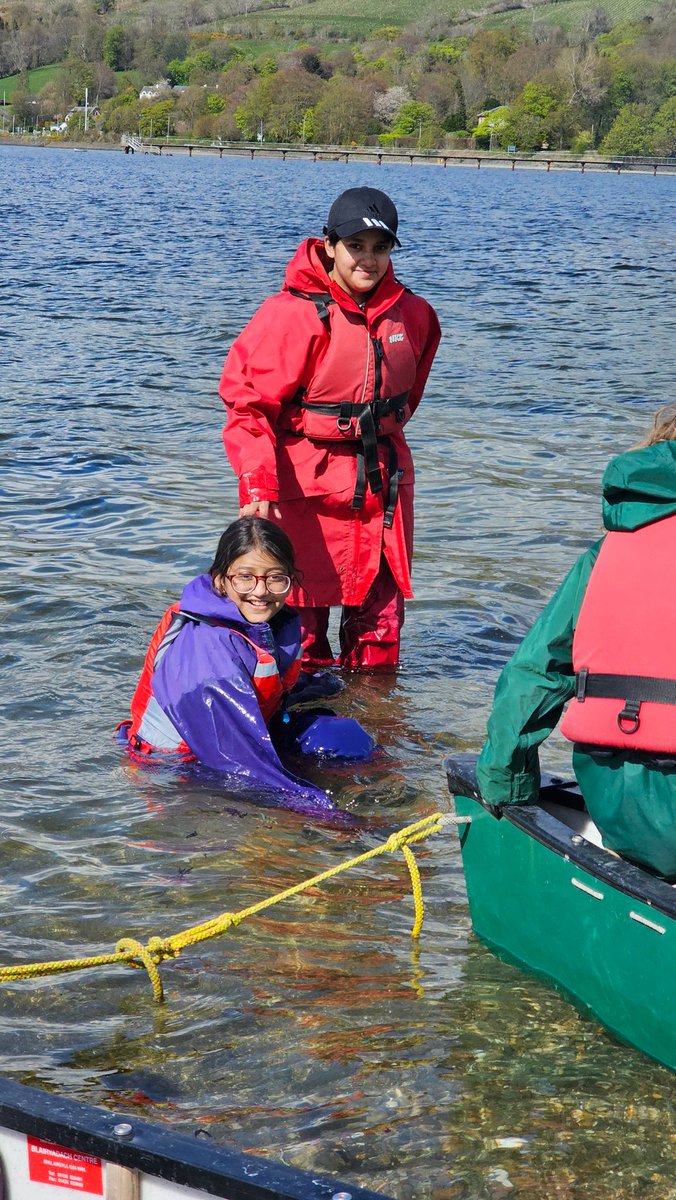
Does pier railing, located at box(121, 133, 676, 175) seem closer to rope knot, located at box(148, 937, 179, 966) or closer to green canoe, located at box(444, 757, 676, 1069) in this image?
green canoe, located at box(444, 757, 676, 1069)

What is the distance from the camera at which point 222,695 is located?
501cm

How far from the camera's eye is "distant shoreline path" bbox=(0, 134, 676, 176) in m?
136

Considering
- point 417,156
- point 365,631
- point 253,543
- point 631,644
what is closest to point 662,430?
point 631,644

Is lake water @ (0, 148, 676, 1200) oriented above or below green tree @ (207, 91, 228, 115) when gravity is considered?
below

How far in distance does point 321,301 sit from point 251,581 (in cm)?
133

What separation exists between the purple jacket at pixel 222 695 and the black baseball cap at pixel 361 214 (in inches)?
61.0

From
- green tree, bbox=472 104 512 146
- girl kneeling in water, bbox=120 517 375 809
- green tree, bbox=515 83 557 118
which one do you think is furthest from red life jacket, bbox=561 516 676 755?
green tree, bbox=515 83 557 118

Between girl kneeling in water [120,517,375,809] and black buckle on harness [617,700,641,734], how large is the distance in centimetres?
204

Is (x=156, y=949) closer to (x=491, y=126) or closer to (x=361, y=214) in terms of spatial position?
(x=361, y=214)

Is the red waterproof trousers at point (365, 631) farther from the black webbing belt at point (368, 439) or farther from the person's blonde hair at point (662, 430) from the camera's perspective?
the person's blonde hair at point (662, 430)

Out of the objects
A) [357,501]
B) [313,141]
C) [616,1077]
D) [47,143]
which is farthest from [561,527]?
[47,143]

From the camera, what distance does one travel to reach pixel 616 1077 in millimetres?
3592

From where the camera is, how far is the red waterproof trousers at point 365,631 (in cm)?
630

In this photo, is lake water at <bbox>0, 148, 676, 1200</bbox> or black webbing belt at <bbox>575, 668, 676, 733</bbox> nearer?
black webbing belt at <bbox>575, 668, 676, 733</bbox>
